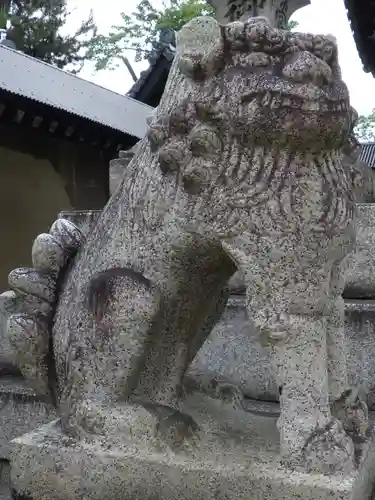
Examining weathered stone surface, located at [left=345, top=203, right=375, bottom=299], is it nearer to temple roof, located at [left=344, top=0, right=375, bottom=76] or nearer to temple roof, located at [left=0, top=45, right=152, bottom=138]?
temple roof, located at [left=344, top=0, right=375, bottom=76]

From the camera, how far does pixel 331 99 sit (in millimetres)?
1441

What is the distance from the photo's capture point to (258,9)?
3.57m

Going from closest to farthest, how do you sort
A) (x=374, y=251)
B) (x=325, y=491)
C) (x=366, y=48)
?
(x=325, y=491) < (x=374, y=251) < (x=366, y=48)

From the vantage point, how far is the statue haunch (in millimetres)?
1447

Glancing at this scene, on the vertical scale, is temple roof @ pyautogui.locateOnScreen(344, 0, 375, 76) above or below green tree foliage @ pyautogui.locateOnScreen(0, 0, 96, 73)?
below

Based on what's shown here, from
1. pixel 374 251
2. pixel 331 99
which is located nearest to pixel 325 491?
pixel 331 99

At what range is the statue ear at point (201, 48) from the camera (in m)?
1.48

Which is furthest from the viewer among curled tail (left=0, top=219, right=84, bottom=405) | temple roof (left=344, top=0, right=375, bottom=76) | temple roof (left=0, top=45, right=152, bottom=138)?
temple roof (left=0, top=45, right=152, bottom=138)

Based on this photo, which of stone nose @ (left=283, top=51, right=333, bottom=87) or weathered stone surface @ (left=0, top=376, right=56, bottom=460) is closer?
stone nose @ (left=283, top=51, right=333, bottom=87)

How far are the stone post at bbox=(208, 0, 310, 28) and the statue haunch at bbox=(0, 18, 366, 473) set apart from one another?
7.02ft

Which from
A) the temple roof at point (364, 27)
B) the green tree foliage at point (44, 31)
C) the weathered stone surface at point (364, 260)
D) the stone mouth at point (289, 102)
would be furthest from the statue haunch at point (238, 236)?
the green tree foliage at point (44, 31)

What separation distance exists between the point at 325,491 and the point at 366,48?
18.6 ft

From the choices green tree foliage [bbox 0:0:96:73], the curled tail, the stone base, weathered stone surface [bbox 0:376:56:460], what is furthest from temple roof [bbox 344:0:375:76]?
green tree foliage [bbox 0:0:96:73]

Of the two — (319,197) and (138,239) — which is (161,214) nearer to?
(138,239)
